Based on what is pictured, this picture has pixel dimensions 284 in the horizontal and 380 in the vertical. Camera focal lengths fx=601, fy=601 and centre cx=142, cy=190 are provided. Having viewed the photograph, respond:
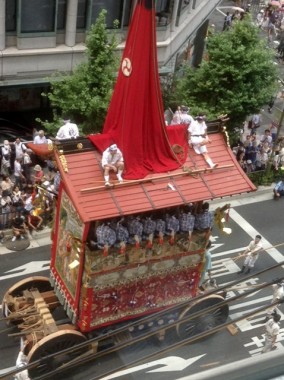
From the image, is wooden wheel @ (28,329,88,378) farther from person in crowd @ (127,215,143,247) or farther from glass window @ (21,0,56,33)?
glass window @ (21,0,56,33)

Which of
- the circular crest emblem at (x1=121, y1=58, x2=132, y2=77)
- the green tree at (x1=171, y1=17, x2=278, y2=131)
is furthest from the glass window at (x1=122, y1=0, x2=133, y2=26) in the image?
the circular crest emblem at (x1=121, y1=58, x2=132, y2=77)

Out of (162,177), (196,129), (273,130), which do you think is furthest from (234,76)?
(162,177)

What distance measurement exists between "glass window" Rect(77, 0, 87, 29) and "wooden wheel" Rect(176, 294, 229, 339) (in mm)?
13502

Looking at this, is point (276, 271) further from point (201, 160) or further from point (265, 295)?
point (201, 160)

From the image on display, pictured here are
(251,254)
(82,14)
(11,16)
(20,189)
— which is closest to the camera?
(251,254)

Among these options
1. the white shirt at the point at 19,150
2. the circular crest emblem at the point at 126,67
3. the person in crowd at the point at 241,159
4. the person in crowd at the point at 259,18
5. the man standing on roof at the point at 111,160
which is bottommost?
the person in crowd at the point at 241,159

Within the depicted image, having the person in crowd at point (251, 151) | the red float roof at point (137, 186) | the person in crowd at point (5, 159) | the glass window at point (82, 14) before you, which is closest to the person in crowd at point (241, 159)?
the person in crowd at point (251, 151)

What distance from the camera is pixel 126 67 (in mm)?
Answer: 11961

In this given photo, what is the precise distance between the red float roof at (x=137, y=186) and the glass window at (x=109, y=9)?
1231 cm

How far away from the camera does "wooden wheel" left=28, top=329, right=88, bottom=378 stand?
1298 centimetres

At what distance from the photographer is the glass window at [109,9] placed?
2373cm

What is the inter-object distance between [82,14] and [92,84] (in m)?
4.11

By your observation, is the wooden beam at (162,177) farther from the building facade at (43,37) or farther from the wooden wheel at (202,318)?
the building facade at (43,37)

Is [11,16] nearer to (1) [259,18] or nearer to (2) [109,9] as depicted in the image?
(2) [109,9]
